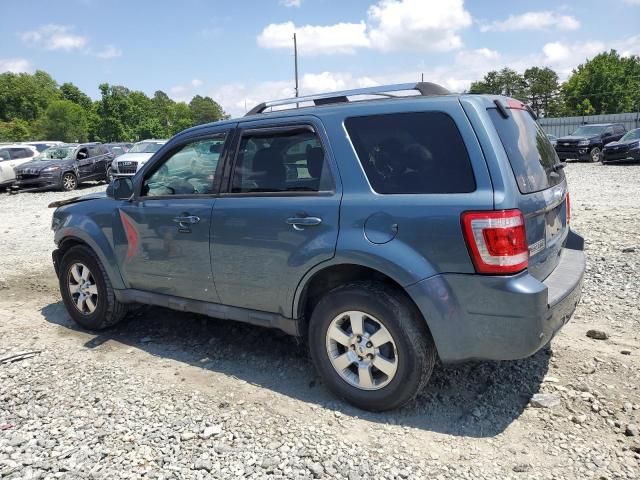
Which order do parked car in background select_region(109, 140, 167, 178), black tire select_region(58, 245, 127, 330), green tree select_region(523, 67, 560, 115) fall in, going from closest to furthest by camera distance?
black tire select_region(58, 245, 127, 330) → parked car in background select_region(109, 140, 167, 178) → green tree select_region(523, 67, 560, 115)

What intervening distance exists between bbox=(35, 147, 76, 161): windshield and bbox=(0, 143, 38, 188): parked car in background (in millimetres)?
872

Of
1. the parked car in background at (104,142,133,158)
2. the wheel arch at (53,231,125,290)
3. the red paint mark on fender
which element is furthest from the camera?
the parked car in background at (104,142,133,158)

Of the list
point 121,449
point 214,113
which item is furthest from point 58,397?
point 214,113

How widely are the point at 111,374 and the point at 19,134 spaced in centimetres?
8144

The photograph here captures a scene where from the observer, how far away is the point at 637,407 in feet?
10.6

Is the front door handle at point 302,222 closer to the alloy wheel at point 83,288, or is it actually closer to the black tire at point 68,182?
the alloy wheel at point 83,288

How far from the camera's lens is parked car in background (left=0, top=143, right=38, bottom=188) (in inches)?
765

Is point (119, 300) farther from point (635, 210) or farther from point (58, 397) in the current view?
point (635, 210)

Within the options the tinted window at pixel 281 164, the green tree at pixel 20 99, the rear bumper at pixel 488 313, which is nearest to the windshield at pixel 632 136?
the rear bumper at pixel 488 313

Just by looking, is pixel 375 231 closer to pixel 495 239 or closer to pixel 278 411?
pixel 495 239

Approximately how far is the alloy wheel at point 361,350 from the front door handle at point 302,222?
61 cm

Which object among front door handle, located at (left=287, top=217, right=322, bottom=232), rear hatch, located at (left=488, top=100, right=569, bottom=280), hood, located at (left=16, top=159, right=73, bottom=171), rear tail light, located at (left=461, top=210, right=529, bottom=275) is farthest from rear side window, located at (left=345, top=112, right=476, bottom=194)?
hood, located at (left=16, top=159, right=73, bottom=171)

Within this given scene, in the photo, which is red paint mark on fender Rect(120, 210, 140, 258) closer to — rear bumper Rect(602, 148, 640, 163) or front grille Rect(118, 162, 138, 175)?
front grille Rect(118, 162, 138, 175)

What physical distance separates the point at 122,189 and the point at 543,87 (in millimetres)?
84328
